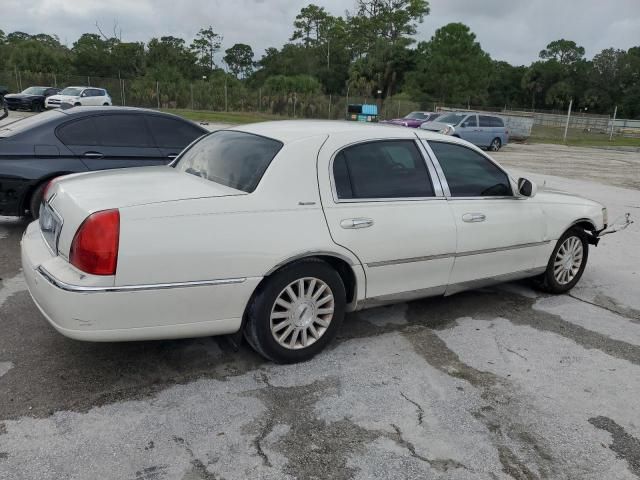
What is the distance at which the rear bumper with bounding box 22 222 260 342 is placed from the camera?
291cm

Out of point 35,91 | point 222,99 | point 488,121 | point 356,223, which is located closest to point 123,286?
point 356,223

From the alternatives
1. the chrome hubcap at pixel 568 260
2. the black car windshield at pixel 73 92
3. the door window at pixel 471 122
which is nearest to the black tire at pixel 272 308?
the chrome hubcap at pixel 568 260

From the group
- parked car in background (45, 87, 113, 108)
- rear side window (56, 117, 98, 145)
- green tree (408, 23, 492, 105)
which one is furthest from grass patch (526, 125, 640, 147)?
rear side window (56, 117, 98, 145)

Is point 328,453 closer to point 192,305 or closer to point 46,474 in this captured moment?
point 192,305

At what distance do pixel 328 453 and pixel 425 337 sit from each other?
5.44 ft

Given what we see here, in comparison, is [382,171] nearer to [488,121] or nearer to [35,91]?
[488,121]

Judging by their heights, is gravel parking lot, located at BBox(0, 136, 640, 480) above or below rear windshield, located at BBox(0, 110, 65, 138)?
below

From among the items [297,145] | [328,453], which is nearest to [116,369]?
[328,453]

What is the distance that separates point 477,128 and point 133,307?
22615 millimetres

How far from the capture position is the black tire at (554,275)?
509 centimetres

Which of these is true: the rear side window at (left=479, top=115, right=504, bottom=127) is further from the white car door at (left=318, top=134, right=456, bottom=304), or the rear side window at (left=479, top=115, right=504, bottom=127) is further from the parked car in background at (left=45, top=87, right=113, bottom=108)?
the white car door at (left=318, top=134, right=456, bottom=304)

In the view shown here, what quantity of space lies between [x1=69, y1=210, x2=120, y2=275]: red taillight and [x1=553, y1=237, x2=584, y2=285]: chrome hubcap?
12.9 feet

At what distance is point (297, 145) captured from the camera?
3627 millimetres

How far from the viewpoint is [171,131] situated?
703cm
